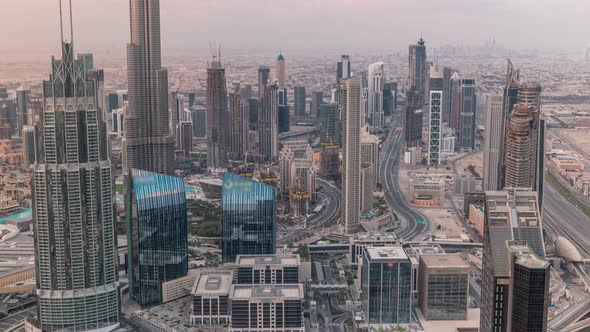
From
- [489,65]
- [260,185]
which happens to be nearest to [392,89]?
[489,65]

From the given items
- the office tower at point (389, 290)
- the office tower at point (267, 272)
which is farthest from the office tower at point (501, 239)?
the office tower at point (267, 272)

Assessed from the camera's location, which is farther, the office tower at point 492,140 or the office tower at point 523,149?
the office tower at point 492,140

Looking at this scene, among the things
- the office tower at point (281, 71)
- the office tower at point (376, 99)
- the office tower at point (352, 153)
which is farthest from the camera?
the office tower at point (376, 99)

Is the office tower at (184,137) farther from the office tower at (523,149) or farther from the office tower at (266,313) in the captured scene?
the office tower at (266,313)

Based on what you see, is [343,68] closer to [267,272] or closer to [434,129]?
[434,129]

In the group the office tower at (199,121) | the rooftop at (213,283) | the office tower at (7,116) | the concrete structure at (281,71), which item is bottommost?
the rooftop at (213,283)

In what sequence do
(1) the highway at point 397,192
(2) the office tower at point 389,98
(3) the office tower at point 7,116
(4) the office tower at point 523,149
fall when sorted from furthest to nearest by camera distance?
(2) the office tower at point 389,98 → (1) the highway at point 397,192 → (4) the office tower at point 523,149 → (3) the office tower at point 7,116

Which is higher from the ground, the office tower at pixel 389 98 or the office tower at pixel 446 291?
the office tower at pixel 389 98

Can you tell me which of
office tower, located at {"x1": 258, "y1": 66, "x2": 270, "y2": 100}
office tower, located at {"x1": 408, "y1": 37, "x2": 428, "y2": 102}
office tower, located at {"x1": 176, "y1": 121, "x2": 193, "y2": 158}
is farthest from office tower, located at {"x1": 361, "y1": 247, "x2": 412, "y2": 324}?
office tower, located at {"x1": 408, "y1": 37, "x2": 428, "y2": 102}
